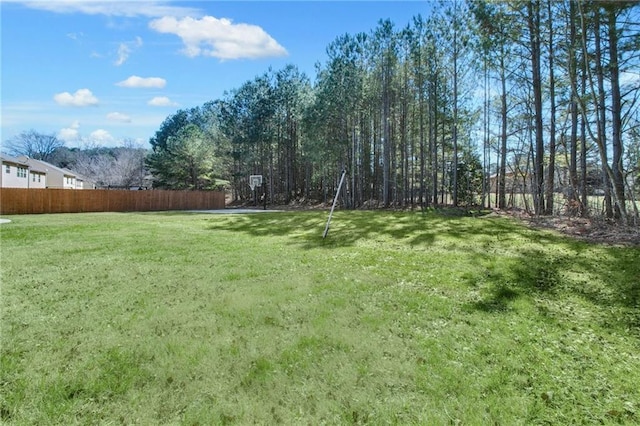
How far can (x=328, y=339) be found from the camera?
2.79m

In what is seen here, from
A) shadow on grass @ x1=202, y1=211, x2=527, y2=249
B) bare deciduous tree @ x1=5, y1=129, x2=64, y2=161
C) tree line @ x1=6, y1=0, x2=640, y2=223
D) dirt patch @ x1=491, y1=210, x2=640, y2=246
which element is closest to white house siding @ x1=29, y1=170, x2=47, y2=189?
tree line @ x1=6, y1=0, x2=640, y2=223

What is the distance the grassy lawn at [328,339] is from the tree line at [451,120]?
3052mm

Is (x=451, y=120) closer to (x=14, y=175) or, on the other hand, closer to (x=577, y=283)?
(x=577, y=283)

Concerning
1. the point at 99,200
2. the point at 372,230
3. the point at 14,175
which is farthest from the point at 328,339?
the point at 14,175

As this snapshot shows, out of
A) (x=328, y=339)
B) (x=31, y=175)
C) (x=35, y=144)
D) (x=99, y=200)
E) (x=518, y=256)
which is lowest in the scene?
(x=328, y=339)

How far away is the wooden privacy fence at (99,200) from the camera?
1389 cm

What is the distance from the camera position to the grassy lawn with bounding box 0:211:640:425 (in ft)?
6.73

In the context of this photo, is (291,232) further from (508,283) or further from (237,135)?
(237,135)

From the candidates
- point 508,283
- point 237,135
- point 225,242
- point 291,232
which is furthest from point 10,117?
point 237,135

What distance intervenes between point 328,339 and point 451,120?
13419mm

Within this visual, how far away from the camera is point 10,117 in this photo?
6.48 metres

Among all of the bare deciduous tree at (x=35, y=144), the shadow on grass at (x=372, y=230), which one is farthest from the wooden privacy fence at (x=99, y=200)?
the bare deciduous tree at (x=35, y=144)

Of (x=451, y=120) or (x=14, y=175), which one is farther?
(x=14, y=175)

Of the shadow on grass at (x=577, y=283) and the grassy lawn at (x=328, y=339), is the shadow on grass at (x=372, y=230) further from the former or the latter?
the shadow on grass at (x=577, y=283)
